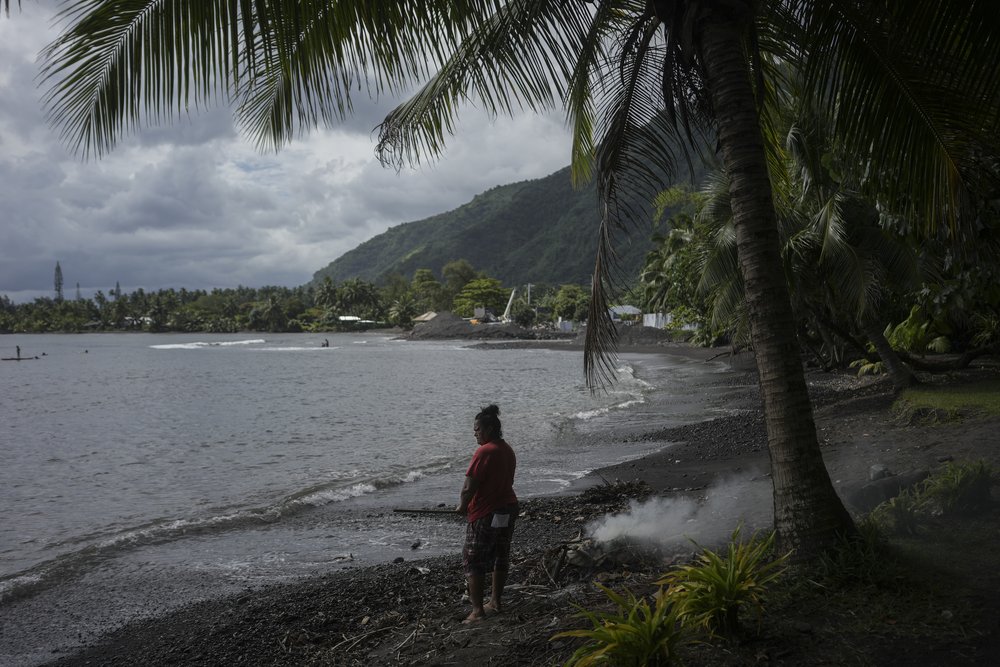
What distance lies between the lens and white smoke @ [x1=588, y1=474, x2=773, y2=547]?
6.86 metres

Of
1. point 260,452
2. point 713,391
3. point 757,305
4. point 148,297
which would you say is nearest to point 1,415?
point 260,452

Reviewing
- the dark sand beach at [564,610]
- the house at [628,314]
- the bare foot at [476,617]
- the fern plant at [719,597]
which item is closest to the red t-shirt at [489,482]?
the bare foot at [476,617]

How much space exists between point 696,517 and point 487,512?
319 cm

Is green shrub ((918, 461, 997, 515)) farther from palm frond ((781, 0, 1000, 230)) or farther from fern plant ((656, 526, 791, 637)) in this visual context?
fern plant ((656, 526, 791, 637))

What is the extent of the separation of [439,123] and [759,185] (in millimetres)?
3076

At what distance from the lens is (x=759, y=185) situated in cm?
455

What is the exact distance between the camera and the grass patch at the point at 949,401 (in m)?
11.1

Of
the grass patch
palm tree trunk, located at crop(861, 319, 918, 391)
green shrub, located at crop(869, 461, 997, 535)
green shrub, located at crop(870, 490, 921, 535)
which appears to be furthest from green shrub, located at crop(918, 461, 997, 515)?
palm tree trunk, located at crop(861, 319, 918, 391)

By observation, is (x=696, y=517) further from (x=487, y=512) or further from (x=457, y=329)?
(x=457, y=329)

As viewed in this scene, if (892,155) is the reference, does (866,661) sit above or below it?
below

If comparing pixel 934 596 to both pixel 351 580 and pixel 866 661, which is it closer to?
pixel 866 661

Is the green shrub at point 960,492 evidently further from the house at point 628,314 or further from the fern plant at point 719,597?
the house at point 628,314

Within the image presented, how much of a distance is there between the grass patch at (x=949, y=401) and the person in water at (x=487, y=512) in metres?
8.17

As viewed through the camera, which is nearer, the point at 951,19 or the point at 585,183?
the point at 951,19
